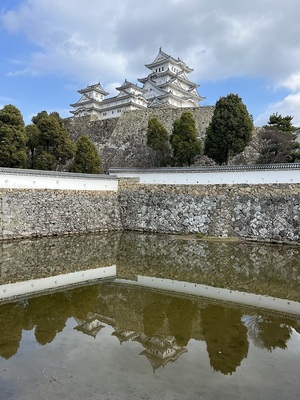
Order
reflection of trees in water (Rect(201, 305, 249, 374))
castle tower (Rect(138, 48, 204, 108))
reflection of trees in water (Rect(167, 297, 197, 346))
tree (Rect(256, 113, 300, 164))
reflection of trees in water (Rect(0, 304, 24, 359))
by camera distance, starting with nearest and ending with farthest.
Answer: reflection of trees in water (Rect(201, 305, 249, 374))
reflection of trees in water (Rect(0, 304, 24, 359))
reflection of trees in water (Rect(167, 297, 197, 346))
tree (Rect(256, 113, 300, 164))
castle tower (Rect(138, 48, 204, 108))

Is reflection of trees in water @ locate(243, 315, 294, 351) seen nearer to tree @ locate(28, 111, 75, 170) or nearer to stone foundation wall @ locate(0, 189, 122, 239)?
stone foundation wall @ locate(0, 189, 122, 239)

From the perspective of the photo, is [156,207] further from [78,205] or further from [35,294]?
[35,294]

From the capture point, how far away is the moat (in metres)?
4.13

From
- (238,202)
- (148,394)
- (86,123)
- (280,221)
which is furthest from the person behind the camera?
(86,123)

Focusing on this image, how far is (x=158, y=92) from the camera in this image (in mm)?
33375

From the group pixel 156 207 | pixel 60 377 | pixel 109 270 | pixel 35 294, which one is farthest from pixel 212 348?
pixel 156 207

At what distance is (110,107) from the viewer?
35.5 meters

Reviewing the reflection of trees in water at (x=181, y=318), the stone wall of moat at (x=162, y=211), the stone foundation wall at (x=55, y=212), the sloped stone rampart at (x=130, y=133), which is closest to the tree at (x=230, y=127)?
the stone wall of moat at (x=162, y=211)

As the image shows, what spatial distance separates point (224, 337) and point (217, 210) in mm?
10725

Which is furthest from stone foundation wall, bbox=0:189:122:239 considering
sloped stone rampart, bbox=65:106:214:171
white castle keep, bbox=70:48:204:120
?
white castle keep, bbox=70:48:204:120

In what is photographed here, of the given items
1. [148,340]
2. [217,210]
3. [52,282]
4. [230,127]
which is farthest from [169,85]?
[148,340]

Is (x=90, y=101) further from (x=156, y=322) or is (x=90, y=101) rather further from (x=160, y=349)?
(x=160, y=349)

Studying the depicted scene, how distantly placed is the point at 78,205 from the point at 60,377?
1254cm

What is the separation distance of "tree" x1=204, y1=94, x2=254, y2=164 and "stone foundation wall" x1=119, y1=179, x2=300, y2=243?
14.4ft
